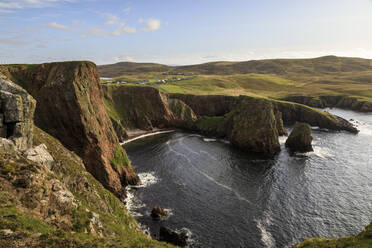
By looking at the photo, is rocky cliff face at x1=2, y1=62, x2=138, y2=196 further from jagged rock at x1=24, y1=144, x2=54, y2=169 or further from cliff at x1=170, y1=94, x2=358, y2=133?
cliff at x1=170, y1=94, x2=358, y2=133

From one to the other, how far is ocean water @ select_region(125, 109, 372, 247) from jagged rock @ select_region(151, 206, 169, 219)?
1.28 m

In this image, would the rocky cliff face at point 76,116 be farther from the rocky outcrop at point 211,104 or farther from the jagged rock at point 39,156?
the rocky outcrop at point 211,104

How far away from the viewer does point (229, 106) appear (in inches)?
5994

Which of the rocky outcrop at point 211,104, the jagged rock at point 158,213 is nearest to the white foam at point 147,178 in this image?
the jagged rock at point 158,213

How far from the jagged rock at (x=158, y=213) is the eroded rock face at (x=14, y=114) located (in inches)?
1207

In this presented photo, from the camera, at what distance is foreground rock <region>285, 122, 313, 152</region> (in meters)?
88.8

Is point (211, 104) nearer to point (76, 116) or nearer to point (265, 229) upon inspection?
point (76, 116)

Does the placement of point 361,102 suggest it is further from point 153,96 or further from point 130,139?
point 130,139

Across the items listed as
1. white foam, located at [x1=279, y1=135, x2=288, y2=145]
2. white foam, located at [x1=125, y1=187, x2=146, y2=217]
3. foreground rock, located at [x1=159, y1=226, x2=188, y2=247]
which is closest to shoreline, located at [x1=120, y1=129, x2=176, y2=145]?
white foam, located at [x1=125, y1=187, x2=146, y2=217]

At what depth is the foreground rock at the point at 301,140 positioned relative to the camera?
88812 millimetres

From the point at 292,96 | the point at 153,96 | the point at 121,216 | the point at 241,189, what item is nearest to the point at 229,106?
the point at 153,96

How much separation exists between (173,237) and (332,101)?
19866 cm

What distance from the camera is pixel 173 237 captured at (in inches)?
1631

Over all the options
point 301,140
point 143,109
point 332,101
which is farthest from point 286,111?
point 143,109
